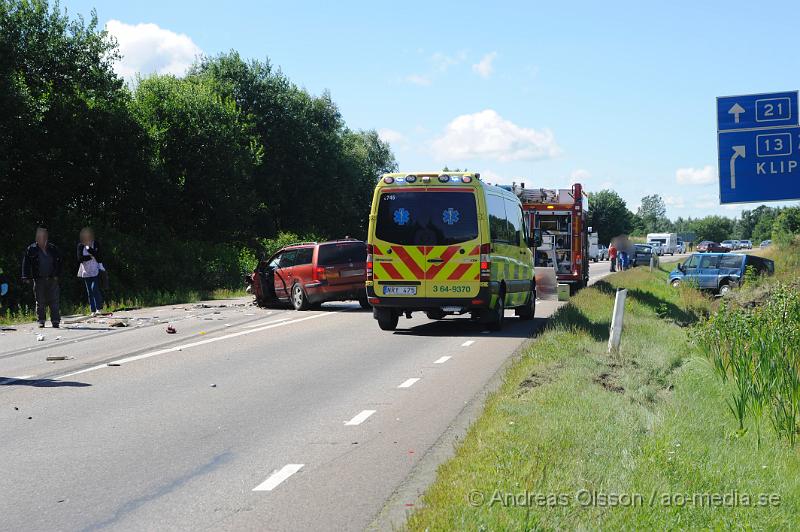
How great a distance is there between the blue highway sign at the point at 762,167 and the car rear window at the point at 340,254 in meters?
11.4

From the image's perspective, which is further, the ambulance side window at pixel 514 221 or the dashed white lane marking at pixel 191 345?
the ambulance side window at pixel 514 221

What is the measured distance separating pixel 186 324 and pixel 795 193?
12369mm

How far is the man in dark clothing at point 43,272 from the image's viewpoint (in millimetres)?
19406

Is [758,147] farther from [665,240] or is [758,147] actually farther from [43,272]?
[665,240]

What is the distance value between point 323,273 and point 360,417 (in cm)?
1431

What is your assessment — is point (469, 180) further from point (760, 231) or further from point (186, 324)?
point (760, 231)

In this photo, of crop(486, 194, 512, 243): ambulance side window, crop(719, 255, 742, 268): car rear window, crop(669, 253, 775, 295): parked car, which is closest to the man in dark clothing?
crop(486, 194, 512, 243): ambulance side window

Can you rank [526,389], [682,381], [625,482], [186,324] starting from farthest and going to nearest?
[186,324] → [682,381] → [526,389] → [625,482]

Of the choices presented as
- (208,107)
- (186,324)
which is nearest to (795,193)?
(186,324)

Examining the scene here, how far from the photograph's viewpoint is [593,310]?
20.5m

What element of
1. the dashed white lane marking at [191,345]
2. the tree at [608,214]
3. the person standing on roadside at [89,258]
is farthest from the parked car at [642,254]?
the tree at [608,214]

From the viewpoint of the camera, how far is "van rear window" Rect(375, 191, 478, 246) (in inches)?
661

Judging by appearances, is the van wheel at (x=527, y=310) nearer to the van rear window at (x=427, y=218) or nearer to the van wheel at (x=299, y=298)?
the van rear window at (x=427, y=218)

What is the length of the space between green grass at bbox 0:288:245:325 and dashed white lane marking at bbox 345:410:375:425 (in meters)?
14.4
